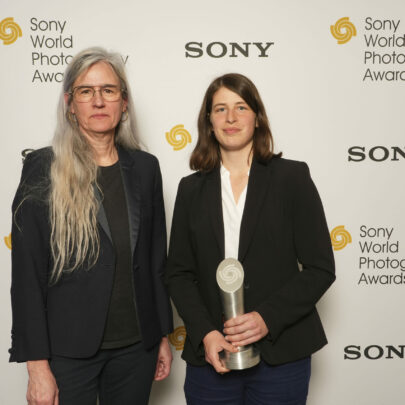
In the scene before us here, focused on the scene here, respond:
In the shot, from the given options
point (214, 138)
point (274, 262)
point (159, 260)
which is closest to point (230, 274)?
point (274, 262)

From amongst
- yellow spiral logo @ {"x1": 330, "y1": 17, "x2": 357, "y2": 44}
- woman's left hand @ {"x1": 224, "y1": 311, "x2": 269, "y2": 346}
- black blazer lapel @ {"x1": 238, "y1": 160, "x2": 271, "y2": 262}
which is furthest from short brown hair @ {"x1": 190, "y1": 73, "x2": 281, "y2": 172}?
yellow spiral logo @ {"x1": 330, "y1": 17, "x2": 357, "y2": 44}

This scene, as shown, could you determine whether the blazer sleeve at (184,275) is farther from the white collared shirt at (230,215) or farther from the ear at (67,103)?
the ear at (67,103)

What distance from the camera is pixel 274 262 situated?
134 centimetres

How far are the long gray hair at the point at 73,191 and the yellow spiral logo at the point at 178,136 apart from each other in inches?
25.0

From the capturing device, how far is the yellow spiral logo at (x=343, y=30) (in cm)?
206

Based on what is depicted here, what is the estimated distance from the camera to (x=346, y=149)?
2107 millimetres

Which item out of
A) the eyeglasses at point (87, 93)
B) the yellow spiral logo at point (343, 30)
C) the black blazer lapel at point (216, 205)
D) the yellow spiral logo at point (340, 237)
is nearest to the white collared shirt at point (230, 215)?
the black blazer lapel at point (216, 205)

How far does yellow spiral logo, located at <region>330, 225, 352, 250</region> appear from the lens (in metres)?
2.14

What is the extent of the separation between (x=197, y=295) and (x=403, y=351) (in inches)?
52.8

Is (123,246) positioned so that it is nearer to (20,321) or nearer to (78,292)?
(78,292)

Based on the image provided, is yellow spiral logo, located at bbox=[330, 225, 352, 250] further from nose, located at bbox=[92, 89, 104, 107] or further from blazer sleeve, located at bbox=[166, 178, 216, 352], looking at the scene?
nose, located at bbox=[92, 89, 104, 107]

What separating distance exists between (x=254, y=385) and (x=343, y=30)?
1559 mm

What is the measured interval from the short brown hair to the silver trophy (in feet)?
1.27

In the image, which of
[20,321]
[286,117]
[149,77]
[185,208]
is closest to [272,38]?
[286,117]
